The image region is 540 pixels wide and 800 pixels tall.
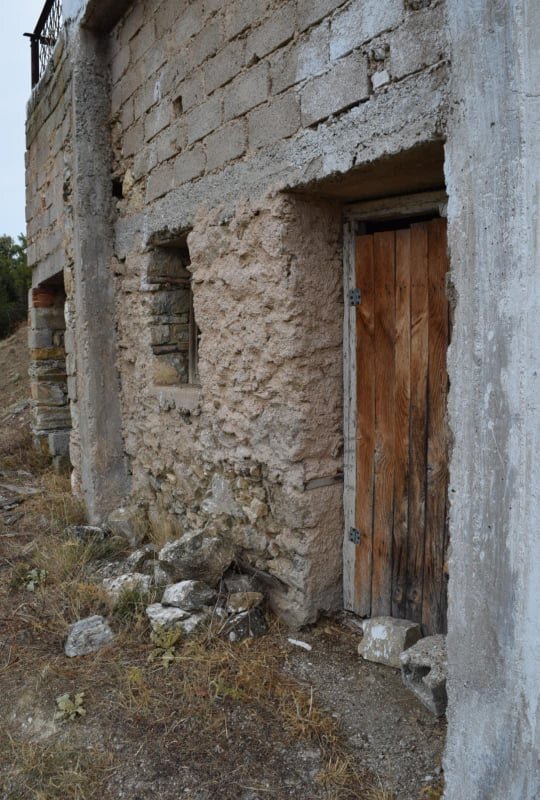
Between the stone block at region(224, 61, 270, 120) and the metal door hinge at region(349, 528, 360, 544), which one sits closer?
the stone block at region(224, 61, 270, 120)

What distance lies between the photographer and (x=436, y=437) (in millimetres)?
2682

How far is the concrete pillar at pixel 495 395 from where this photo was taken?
1.57 metres

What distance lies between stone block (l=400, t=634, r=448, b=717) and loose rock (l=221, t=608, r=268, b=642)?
0.78 metres

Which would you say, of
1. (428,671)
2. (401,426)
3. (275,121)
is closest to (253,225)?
(275,121)

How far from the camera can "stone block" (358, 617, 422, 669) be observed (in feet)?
8.93

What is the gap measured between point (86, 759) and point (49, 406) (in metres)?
5.14

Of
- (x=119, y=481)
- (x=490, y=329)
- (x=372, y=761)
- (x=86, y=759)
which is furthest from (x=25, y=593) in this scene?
(x=490, y=329)

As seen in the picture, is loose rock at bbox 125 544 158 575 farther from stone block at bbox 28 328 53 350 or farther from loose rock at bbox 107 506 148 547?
stone block at bbox 28 328 53 350

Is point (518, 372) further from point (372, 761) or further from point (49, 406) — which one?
point (49, 406)

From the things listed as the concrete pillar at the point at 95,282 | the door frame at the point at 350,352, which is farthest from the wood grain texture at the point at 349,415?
the concrete pillar at the point at 95,282

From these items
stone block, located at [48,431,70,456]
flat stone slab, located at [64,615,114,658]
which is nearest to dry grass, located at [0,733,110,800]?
flat stone slab, located at [64,615,114,658]

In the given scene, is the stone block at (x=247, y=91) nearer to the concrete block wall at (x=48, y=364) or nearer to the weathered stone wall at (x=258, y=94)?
the weathered stone wall at (x=258, y=94)

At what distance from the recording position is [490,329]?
5.45 ft

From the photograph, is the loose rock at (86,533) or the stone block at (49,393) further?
the stone block at (49,393)
